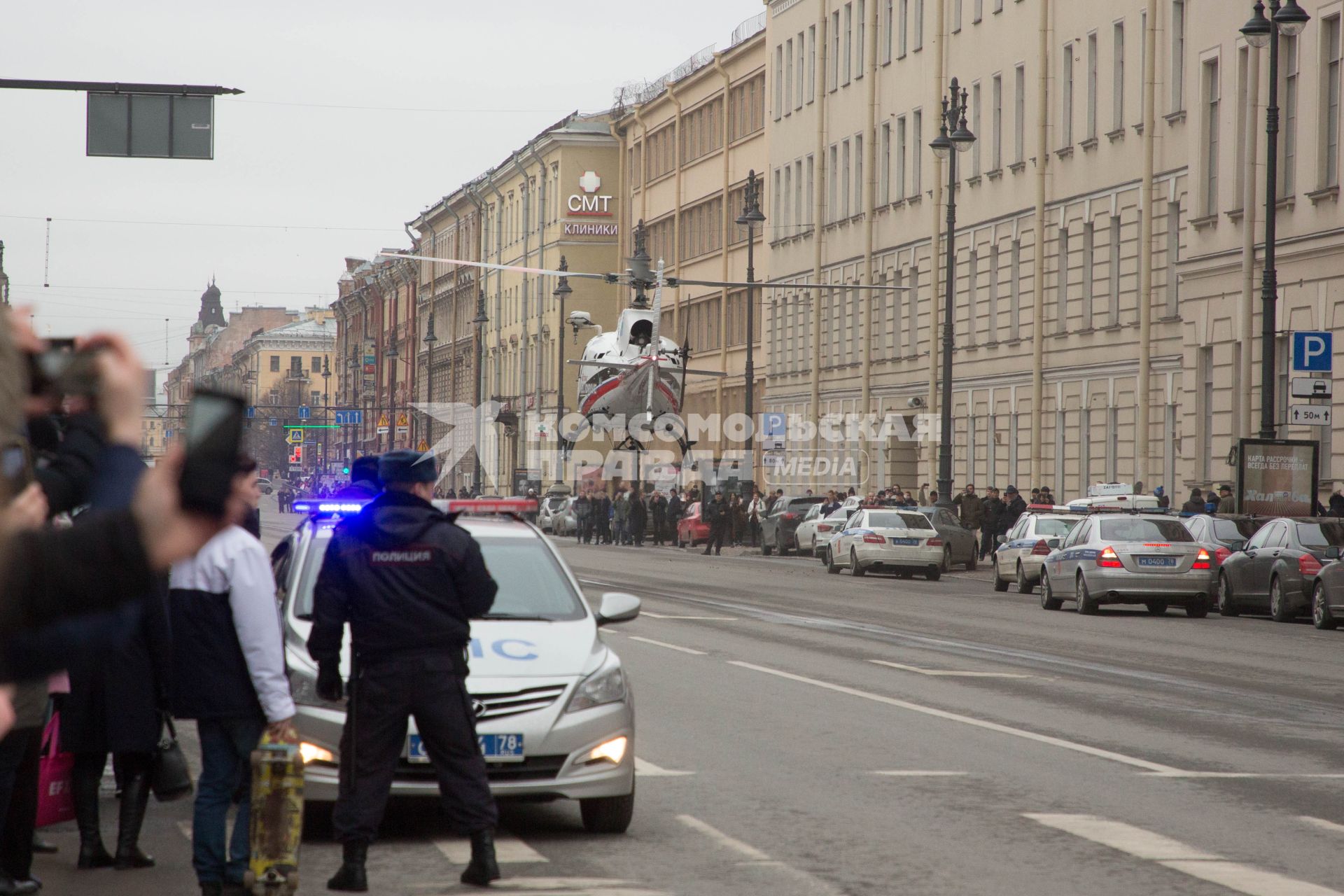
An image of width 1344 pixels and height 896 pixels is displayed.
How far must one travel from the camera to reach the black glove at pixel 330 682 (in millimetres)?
7926

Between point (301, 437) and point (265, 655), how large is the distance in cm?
11698

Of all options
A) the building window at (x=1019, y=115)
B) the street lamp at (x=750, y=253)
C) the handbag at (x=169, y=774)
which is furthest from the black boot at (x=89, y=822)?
the building window at (x=1019, y=115)

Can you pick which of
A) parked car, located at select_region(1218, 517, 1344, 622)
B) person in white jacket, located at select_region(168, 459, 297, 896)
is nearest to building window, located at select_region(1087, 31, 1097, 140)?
parked car, located at select_region(1218, 517, 1344, 622)

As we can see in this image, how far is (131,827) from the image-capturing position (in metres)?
8.38

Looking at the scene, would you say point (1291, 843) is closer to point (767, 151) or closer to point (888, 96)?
point (888, 96)

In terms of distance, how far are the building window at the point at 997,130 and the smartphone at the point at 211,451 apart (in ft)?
170

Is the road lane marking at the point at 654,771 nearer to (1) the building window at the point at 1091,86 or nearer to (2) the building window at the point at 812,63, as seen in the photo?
(1) the building window at the point at 1091,86

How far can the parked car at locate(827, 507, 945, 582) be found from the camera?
41438 mm

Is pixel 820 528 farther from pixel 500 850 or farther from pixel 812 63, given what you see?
pixel 500 850

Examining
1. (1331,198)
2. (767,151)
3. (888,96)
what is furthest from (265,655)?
(767,151)

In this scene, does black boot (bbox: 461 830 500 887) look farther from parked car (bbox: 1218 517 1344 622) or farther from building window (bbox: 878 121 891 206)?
building window (bbox: 878 121 891 206)

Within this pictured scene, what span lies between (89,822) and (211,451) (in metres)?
6.44

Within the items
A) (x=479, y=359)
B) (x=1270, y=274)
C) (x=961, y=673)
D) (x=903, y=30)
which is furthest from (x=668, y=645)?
(x=479, y=359)

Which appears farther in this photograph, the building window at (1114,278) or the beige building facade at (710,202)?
the beige building facade at (710,202)
